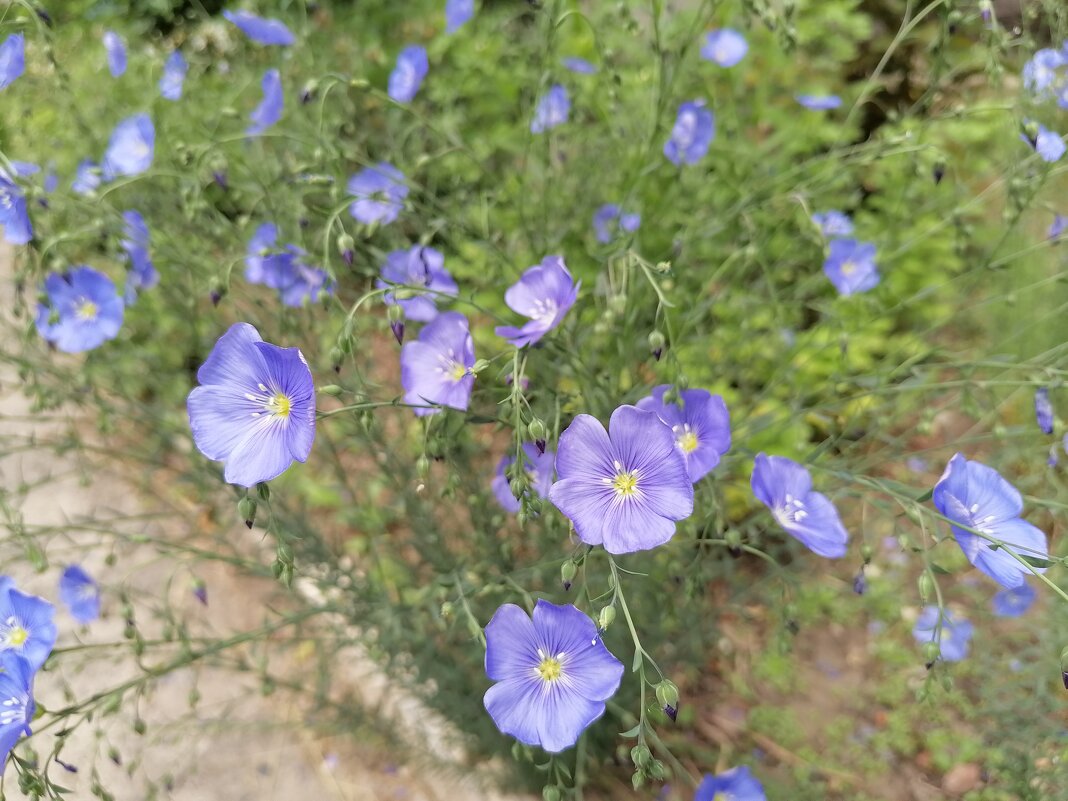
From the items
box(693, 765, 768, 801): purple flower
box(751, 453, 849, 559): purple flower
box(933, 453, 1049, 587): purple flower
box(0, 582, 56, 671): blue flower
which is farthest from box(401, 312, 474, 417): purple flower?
box(693, 765, 768, 801): purple flower

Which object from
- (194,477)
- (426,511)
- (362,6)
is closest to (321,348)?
(194,477)

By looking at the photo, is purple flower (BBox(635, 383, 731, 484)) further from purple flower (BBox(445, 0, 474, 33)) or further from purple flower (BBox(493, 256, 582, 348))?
purple flower (BBox(445, 0, 474, 33))

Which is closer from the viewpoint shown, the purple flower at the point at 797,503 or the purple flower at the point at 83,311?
the purple flower at the point at 797,503

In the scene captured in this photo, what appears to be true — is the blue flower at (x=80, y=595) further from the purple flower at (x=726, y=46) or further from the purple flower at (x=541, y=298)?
the purple flower at (x=726, y=46)

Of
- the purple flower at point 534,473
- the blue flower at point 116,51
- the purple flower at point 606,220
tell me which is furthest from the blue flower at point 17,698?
the blue flower at point 116,51

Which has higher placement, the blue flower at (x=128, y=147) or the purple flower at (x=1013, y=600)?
the blue flower at (x=128, y=147)

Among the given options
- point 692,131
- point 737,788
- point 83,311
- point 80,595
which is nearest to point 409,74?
point 692,131
